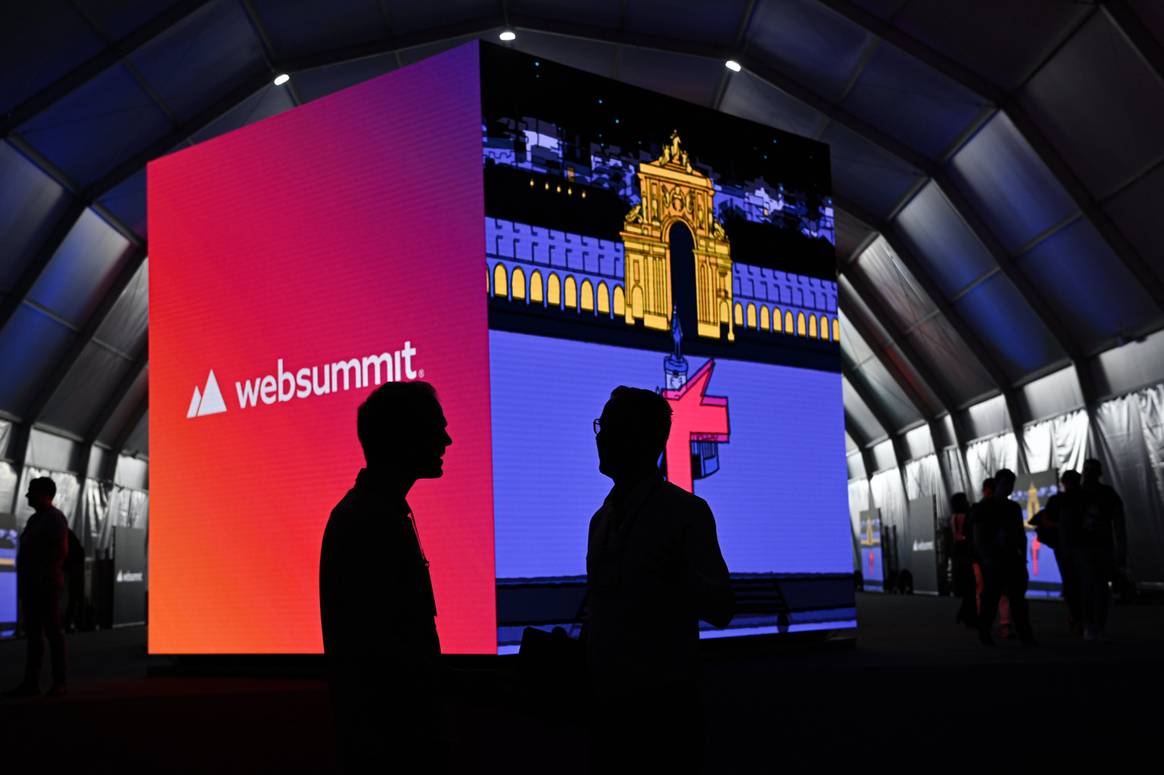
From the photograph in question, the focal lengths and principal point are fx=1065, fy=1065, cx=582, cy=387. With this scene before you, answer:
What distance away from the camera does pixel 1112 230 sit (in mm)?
14547

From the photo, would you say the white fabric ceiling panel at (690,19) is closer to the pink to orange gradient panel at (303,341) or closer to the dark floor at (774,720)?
the pink to orange gradient panel at (303,341)

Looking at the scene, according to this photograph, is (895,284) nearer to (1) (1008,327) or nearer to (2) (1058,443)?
(1) (1008,327)

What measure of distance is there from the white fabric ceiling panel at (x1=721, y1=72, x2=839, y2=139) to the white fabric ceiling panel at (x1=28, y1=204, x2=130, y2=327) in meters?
10.1

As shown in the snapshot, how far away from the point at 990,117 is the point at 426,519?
37.6 ft

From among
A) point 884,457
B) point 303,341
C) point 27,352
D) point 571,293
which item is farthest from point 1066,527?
point 884,457

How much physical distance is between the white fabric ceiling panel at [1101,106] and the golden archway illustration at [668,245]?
22.2 ft

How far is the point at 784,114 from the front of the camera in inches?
662

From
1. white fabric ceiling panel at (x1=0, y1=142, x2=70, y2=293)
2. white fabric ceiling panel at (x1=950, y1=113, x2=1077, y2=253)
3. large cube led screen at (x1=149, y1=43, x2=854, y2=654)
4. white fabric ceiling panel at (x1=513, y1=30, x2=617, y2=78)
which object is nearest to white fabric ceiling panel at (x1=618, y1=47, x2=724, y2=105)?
white fabric ceiling panel at (x1=513, y1=30, x2=617, y2=78)

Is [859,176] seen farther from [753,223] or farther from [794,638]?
[794,638]

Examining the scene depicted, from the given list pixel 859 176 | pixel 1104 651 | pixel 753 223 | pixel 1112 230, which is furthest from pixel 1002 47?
pixel 1104 651

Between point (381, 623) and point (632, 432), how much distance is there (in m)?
0.80

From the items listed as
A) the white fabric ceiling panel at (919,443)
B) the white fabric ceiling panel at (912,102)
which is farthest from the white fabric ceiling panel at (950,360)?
the white fabric ceiling panel at (912,102)

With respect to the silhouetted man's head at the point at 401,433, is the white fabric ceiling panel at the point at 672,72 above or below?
above

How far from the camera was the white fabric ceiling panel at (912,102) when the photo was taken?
14781 mm
